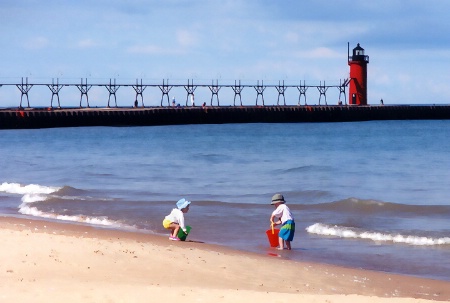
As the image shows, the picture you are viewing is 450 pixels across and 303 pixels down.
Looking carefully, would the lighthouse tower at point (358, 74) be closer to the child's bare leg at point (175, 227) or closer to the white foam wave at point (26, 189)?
the white foam wave at point (26, 189)

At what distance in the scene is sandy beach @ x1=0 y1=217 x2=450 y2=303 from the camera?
7363 mm

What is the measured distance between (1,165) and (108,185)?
9.68 m

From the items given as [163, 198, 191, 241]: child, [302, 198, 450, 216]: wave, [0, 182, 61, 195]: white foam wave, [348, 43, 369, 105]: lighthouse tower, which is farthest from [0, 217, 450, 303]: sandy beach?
[348, 43, 369, 105]: lighthouse tower

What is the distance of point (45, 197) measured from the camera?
18625mm

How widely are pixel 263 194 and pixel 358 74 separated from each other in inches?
2302

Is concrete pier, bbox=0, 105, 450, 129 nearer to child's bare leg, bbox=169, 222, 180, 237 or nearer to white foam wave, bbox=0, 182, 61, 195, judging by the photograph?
white foam wave, bbox=0, 182, 61, 195

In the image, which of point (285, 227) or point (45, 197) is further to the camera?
point (45, 197)

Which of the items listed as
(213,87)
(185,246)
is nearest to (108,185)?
(185,246)

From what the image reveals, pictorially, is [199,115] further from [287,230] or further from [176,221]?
[287,230]

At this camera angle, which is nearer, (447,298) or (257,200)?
(447,298)

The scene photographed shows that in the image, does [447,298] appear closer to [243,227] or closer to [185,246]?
[185,246]

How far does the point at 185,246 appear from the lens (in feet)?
37.2

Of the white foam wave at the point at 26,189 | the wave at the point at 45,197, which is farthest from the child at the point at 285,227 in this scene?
the white foam wave at the point at 26,189

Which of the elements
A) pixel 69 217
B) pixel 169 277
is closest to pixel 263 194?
pixel 69 217
